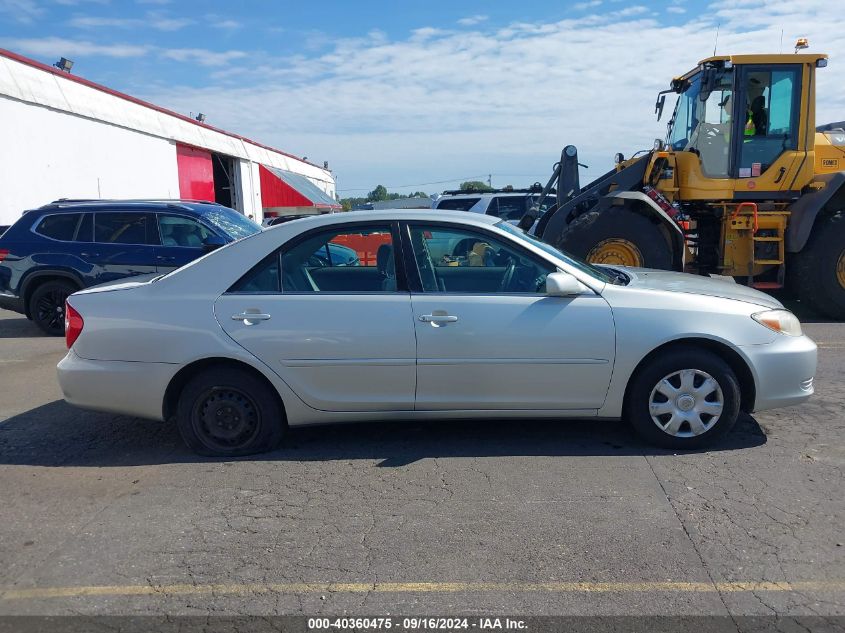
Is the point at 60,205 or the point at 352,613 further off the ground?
the point at 60,205

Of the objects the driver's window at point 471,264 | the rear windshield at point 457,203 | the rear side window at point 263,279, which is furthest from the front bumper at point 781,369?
the rear windshield at point 457,203

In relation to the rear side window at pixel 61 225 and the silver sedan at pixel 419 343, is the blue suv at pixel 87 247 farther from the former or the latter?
the silver sedan at pixel 419 343

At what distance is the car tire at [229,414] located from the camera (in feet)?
15.1

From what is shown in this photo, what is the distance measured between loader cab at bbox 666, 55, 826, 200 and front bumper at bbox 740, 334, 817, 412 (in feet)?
18.4

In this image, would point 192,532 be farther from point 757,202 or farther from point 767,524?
point 757,202

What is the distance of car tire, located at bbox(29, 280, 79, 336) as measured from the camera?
9469 millimetres

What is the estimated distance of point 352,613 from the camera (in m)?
2.97

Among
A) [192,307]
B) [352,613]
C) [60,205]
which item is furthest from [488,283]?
[60,205]

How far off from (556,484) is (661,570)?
99 cm

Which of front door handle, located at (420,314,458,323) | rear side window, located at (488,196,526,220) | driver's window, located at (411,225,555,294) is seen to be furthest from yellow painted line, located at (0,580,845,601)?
rear side window, located at (488,196,526,220)

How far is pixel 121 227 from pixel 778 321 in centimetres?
822

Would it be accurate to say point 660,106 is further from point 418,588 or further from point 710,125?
point 418,588

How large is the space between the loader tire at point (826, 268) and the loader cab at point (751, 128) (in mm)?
708

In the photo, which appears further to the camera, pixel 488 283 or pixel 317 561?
pixel 488 283
